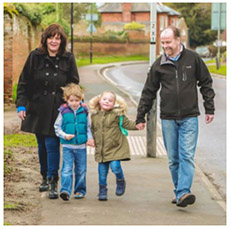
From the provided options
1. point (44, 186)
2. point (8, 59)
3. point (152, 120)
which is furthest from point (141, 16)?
point (44, 186)

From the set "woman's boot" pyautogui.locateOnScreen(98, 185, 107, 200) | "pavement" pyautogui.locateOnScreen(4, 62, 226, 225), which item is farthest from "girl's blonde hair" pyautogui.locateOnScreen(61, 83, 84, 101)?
"pavement" pyautogui.locateOnScreen(4, 62, 226, 225)

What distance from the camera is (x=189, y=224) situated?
19.6 ft

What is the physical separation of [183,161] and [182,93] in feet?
2.53

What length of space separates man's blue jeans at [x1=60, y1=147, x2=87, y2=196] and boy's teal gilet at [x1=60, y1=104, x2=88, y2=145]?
16 cm

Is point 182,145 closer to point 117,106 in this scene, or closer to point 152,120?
point 117,106

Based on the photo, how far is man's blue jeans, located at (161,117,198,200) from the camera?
6.73 metres

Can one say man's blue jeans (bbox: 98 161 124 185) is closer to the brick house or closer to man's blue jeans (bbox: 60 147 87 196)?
man's blue jeans (bbox: 60 147 87 196)

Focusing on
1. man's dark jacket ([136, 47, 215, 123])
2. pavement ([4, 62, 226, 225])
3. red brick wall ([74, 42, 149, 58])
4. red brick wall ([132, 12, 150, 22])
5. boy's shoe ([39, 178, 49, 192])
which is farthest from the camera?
red brick wall ([132, 12, 150, 22])

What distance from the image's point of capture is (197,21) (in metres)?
92.5

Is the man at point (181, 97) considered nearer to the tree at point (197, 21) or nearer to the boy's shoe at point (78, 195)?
the boy's shoe at point (78, 195)

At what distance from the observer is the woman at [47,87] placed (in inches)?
279

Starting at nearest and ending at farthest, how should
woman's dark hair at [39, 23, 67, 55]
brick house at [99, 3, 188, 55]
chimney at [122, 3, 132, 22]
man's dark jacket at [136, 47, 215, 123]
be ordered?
man's dark jacket at [136, 47, 215, 123], woman's dark hair at [39, 23, 67, 55], brick house at [99, 3, 188, 55], chimney at [122, 3, 132, 22]

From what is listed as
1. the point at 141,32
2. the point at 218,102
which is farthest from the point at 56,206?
the point at 141,32

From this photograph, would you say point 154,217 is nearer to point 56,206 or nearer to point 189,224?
point 189,224
